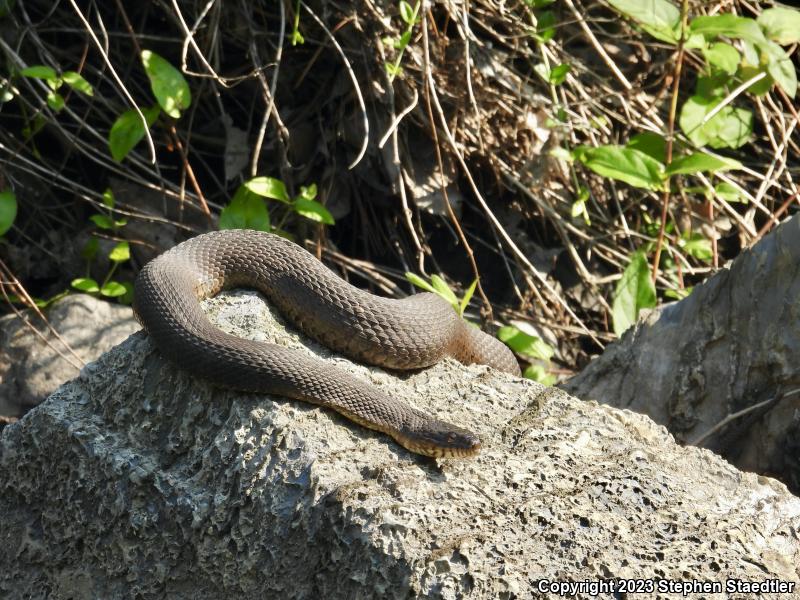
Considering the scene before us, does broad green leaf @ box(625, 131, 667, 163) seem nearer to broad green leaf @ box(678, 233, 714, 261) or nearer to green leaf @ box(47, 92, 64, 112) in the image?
broad green leaf @ box(678, 233, 714, 261)

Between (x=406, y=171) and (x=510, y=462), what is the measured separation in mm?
3023

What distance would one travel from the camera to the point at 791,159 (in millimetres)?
6910

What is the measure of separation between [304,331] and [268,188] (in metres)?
1.58

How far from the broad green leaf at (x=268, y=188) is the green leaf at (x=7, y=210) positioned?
1.38 m

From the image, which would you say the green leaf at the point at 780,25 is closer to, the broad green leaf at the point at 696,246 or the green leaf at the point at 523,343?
the broad green leaf at the point at 696,246

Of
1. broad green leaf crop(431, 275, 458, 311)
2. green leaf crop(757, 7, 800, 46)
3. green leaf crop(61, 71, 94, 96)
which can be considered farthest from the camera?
green leaf crop(757, 7, 800, 46)

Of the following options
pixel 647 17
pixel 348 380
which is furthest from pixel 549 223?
pixel 348 380

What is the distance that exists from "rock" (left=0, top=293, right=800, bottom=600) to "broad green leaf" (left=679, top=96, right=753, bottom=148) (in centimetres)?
273

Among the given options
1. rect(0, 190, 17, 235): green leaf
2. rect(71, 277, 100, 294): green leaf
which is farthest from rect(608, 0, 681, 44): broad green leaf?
rect(0, 190, 17, 235): green leaf

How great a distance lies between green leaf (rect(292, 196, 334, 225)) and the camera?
5695 mm

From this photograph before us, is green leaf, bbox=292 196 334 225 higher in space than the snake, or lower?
lower

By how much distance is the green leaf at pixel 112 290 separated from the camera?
591 centimetres

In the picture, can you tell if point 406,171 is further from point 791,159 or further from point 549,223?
point 791,159

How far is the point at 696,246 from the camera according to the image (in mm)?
6352
